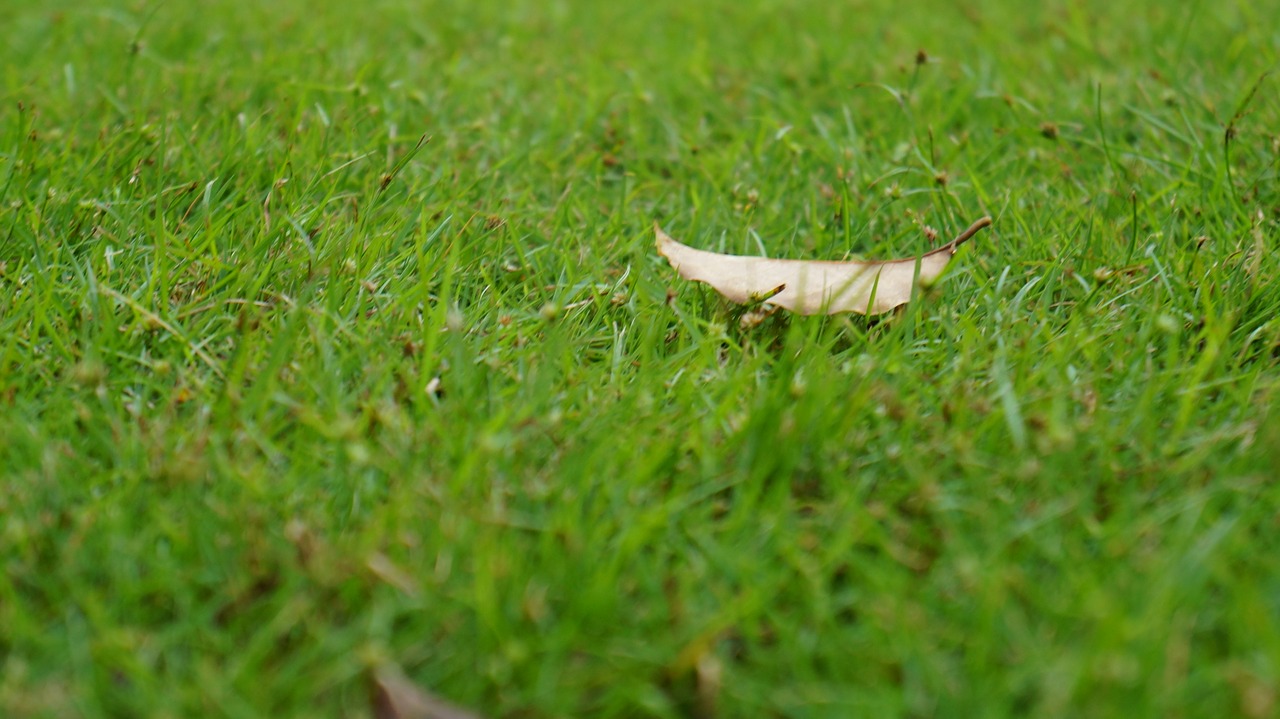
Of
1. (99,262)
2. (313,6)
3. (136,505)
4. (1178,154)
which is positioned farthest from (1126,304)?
(313,6)

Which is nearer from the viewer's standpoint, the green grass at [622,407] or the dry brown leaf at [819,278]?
the green grass at [622,407]

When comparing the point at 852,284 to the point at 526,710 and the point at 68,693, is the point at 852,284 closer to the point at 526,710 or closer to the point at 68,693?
the point at 526,710

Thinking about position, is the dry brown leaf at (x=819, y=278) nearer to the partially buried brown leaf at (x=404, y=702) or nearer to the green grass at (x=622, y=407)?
the green grass at (x=622, y=407)

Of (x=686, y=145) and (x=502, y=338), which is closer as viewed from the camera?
(x=502, y=338)

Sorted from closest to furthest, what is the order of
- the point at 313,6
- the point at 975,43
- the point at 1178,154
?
the point at 1178,154, the point at 975,43, the point at 313,6

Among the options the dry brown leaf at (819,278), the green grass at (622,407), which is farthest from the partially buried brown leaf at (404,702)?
the dry brown leaf at (819,278)

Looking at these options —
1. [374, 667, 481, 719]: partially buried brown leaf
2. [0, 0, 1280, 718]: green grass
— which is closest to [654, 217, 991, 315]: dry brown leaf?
[0, 0, 1280, 718]: green grass
